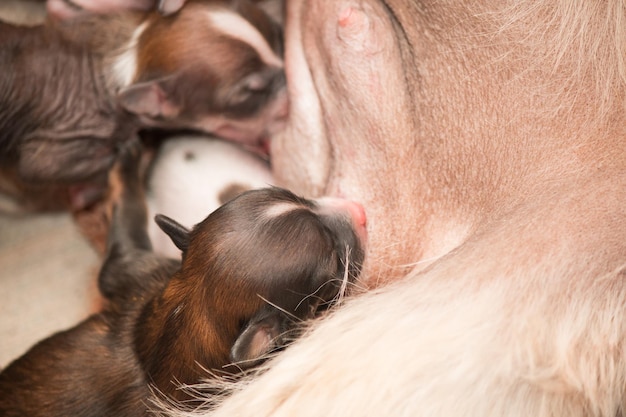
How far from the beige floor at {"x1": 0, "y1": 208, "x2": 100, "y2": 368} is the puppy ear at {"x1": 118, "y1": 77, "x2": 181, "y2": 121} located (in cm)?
39

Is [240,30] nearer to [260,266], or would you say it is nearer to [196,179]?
[196,179]

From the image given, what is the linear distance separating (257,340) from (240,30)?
727mm

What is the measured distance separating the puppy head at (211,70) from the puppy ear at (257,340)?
22.7 inches

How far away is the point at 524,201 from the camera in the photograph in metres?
1.13

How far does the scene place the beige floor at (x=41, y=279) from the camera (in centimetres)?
171

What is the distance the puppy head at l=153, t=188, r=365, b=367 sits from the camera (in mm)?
1165

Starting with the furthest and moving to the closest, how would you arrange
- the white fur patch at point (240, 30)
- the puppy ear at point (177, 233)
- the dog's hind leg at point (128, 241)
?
the white fur patch at point (240, 30) → the dog's hind leg at point (128, 241) → the puppy ear at point (177, 233)

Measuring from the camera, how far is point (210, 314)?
1.18m

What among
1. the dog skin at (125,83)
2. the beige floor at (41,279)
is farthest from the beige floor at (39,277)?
the dog skin at (125,83)

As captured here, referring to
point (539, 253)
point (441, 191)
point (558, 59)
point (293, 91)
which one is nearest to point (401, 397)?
point (539, 253)

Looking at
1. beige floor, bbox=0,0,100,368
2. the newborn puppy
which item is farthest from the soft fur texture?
beige floor, bbox=0,0,100,368

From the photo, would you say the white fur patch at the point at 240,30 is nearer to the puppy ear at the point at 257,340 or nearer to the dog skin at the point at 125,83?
the dog skin at the point at 125,83

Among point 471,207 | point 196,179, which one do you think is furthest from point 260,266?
point 196,179

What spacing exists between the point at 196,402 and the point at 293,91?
644 millimetres
